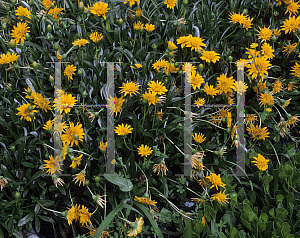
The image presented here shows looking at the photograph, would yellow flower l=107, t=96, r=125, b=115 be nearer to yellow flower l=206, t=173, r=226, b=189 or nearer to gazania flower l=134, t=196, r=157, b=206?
gazania flower l=134, t=196, r=157, b=206

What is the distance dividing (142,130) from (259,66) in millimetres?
848

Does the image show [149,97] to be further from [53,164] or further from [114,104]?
[53,164]

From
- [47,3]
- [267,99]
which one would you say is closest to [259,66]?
[267,99]

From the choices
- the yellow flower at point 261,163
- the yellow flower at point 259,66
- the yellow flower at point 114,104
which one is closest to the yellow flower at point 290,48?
the yellow flower at point 259,66

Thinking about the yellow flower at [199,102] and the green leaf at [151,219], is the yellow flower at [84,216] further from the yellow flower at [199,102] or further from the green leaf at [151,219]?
the yellow flower at [199,102]

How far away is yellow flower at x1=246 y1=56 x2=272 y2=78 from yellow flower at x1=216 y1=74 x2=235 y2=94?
154 mm

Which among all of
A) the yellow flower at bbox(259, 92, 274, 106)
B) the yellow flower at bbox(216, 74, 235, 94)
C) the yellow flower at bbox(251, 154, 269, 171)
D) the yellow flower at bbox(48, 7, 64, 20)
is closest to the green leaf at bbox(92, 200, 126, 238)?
the yellow flower at bbox(251, 154, 269, 171)

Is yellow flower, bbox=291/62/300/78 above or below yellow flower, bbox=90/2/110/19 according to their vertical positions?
below

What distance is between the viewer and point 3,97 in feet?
5.49

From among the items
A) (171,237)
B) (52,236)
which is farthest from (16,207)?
(171,237)

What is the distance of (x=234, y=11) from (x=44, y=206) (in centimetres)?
191

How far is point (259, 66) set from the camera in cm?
178

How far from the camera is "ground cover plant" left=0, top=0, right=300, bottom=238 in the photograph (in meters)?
1.45

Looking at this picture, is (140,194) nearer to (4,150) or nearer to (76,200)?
(76,200)
